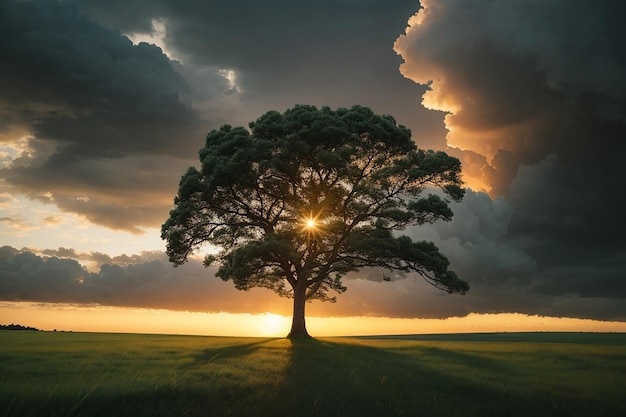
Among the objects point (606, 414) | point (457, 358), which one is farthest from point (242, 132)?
point (606, 414)

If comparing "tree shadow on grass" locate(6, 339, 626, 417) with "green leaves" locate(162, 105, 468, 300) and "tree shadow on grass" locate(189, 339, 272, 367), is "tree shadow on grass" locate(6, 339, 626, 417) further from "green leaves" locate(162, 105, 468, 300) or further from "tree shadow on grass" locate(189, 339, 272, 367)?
"green leaves" locate(162, 105, 468, 300)

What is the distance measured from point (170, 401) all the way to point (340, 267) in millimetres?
28402

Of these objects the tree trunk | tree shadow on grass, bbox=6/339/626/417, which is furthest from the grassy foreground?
the tree trunk

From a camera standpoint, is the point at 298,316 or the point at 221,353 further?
the point at 298,316

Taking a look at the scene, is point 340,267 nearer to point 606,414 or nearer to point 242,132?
point 242,132

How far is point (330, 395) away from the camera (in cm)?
1709

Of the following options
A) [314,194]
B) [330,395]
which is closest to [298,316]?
[314,194]

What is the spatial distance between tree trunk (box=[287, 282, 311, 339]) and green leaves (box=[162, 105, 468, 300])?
0.75 metres

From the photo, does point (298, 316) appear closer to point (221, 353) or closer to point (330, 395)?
point (221, 353)

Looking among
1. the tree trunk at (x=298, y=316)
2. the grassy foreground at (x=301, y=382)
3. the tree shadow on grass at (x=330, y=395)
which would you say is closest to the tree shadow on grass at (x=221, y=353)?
the grassy foreground at (x=301, y=382)

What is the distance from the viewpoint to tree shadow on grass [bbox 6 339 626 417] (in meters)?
14.3

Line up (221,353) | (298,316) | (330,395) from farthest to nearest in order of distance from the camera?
(298,316) → (221,353) → (330,395)

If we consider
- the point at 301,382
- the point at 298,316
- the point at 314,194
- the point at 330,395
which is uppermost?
the point at 314,194

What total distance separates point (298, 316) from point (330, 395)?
926 inches
